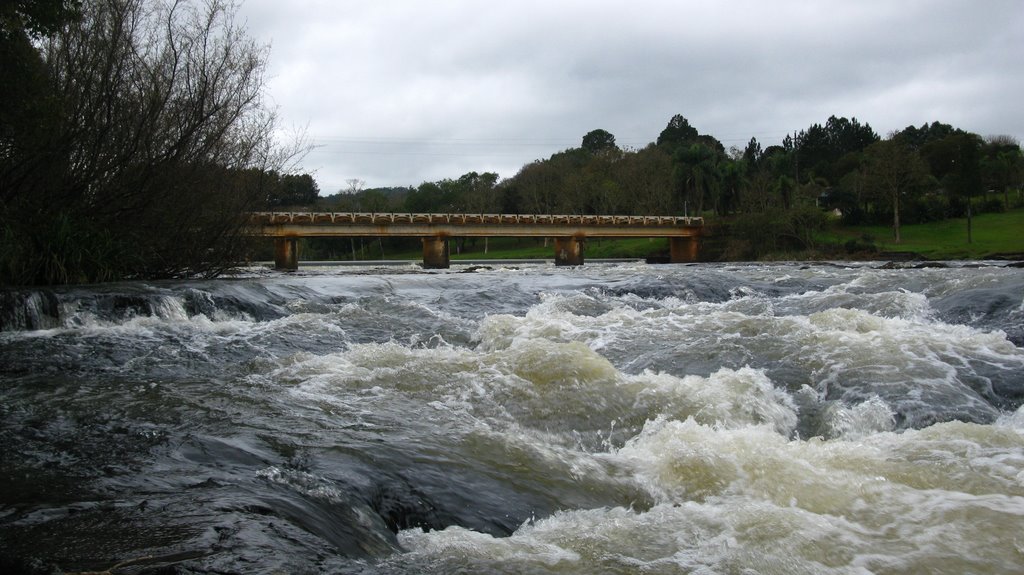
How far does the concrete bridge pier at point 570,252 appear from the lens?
63.1m

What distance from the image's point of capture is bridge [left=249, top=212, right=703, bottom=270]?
170ft

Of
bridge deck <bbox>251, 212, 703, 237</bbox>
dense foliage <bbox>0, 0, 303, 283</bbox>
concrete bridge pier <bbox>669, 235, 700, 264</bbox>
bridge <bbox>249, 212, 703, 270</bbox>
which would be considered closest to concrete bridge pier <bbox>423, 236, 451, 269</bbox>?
bridge <bbox>249, 212, 703, 270</bbox>

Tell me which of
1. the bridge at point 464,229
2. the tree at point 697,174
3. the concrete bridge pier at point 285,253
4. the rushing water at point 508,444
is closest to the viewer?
the rushing water at point 508,444

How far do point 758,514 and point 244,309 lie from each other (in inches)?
482

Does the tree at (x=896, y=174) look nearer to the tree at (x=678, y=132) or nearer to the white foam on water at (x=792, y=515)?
the white foam on water at (x=792, y=515)

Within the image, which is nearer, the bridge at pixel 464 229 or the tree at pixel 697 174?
the bridge at pixel 464 229

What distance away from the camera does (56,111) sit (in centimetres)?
1538

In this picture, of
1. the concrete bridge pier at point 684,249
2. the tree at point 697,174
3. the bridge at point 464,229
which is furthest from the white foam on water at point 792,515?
the tree at point 697,174

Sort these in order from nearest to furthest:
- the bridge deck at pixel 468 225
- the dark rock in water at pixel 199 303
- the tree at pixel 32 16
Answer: the tree at pixel 32 16, the dark rock in water at pixel 199 303, the bridge deck at pixel 468 225

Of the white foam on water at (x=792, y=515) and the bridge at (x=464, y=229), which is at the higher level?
the bridge at (x=464, y=229)

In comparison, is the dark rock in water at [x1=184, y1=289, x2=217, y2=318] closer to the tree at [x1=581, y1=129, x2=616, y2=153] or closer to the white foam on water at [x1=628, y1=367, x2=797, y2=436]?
the white foam on water at [x1=628, y1=367, x2=797, y2=436]

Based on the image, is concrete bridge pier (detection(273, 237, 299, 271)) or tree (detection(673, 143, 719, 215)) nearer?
concrete bridge pier (detection(273, 237, 299, 271))

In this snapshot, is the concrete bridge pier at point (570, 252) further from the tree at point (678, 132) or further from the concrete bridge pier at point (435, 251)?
the tree at point (678, 132)

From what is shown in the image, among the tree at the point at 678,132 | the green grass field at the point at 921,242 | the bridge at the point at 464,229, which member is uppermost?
the tree at the point at 678,132
